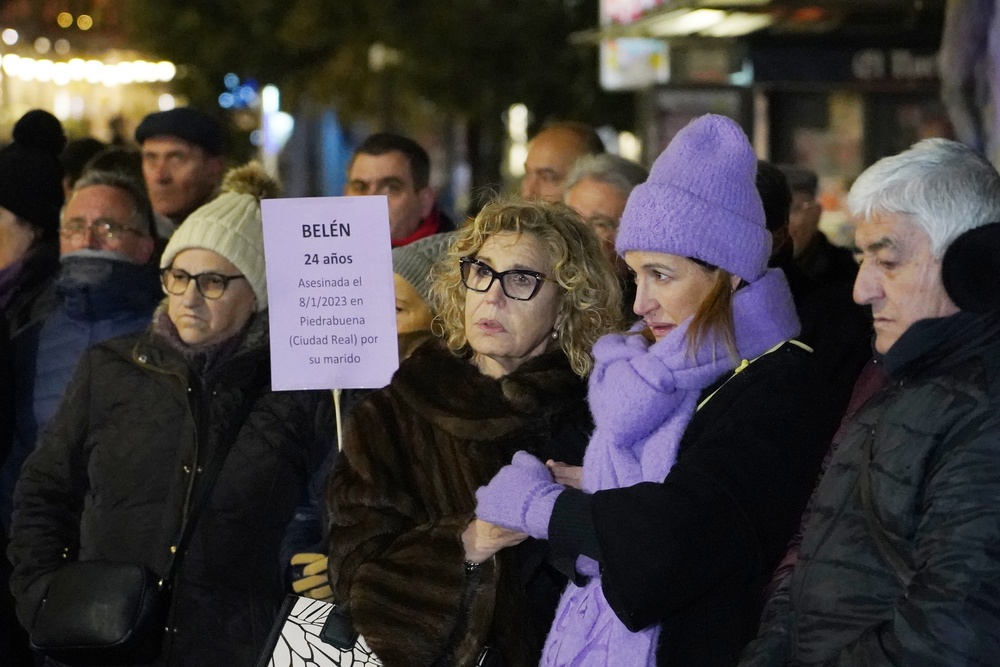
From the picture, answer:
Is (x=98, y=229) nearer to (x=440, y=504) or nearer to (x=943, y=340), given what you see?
(x=440, y=504)

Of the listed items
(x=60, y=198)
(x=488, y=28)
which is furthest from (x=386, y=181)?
(x=488, y=28)

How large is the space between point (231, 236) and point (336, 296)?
551 millimetres

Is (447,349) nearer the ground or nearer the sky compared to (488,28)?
nearer the ground

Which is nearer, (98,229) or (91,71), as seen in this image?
(98,229)

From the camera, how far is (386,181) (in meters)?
6.77

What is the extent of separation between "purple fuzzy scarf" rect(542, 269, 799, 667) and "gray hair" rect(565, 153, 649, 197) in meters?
2.49

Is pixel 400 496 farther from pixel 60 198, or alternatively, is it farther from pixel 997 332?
pixel 60 198

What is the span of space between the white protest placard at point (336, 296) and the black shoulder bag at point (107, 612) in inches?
19.4

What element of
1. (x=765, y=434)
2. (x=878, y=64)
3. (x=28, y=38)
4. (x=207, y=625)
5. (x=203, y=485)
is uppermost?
(x=28, y=38)

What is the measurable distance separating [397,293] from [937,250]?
2218 mm

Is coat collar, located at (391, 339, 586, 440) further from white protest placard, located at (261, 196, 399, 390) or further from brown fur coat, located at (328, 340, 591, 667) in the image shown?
white protest placard, located at (261, 196, 399, 390)

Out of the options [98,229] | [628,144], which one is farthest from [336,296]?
[628,144]

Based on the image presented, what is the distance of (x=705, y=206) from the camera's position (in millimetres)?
3488

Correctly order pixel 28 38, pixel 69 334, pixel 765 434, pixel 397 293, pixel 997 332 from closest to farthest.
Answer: pixel 997 332 → pixel 765 434 → pixel 397 293 → pixel 69 334 → pixel 28 38
